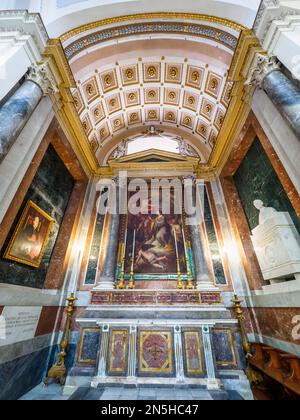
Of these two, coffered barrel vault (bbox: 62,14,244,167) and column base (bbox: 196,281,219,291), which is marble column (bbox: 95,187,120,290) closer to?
column base (bbox: 196,281,219,291)

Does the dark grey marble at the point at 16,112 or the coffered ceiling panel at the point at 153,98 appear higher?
the coffered ceiling panel at the point at 153,98

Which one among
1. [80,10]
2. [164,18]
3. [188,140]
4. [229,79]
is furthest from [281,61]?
[80,10]

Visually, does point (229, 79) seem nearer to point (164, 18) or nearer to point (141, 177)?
point (164, 18)

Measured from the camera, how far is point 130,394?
3.51 m

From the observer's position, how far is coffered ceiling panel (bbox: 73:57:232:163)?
22.1ft

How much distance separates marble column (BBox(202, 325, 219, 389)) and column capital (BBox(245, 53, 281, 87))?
5.94 meters

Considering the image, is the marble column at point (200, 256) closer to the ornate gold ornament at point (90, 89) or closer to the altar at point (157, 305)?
the altar at point (157, 305)

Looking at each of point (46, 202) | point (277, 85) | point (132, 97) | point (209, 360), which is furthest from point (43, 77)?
point (209, 360)

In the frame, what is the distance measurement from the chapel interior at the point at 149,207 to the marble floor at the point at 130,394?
43 mm

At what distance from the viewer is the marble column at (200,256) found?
559 centimetres

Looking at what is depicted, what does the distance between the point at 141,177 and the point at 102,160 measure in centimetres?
220

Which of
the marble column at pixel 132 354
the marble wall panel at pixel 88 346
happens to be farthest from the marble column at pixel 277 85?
the marble wall panel at pixel 88 346

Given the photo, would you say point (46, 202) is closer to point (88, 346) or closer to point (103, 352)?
point (88, 346)

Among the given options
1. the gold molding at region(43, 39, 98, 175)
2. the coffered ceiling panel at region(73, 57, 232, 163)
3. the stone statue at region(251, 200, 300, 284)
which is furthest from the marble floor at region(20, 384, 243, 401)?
the coffered ceiling panel at region(73, 57, 232, 163)
